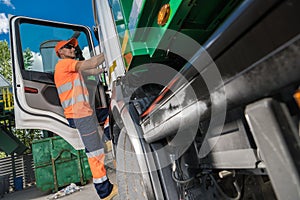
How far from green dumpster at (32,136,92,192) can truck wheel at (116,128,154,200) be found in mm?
4737

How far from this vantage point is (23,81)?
291cm

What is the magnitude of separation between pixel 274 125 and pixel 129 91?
1306mm

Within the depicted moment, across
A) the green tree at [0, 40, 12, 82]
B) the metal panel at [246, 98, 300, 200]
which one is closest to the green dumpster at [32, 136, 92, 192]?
the metal panel at [246, 98, 300, 200]

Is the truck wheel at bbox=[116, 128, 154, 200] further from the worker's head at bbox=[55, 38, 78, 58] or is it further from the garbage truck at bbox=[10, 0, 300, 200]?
the worker's head at bbox=[55, 38, 78, 58]

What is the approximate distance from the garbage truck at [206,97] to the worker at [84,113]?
692 mm

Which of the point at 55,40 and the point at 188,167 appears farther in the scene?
the point at 55,40

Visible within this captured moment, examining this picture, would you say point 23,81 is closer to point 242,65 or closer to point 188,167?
point 188,167

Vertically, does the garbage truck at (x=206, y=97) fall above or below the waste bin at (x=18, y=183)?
below

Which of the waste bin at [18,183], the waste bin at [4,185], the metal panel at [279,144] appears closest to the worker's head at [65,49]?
the metal panel at [279,144]

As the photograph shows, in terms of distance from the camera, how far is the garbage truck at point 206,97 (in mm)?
462

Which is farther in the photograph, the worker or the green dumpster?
the green dumpster

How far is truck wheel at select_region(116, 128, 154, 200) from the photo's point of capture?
139cm

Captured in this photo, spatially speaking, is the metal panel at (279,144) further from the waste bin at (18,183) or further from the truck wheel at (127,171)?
the waste bin at (18,183)

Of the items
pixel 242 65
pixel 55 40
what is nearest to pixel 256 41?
pixel 242 65
